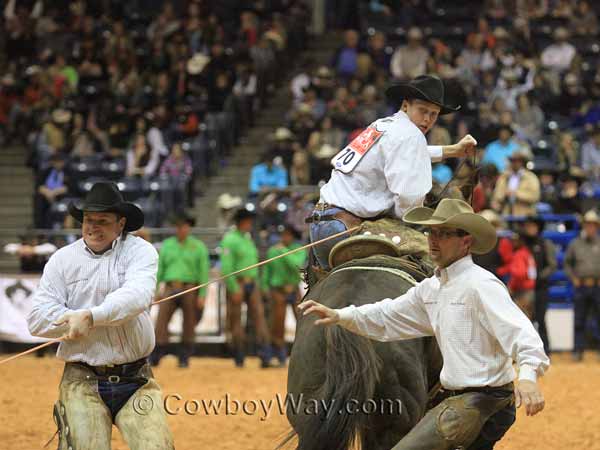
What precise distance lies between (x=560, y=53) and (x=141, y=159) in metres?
7.76

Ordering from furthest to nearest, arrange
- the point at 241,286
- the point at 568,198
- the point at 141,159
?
1. the point at 141,159
2. the point at 568,198
3. the point at 241,286

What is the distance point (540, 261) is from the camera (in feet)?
53.9

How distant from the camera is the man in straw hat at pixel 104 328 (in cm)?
622

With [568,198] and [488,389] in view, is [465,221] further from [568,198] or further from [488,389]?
[568,198]

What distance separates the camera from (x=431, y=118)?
7.45 meters

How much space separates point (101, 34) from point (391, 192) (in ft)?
63.4

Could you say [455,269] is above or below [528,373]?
above

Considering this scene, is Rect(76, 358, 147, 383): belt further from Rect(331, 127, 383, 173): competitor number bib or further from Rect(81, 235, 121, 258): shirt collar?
Rect(331, 127, 383, 173): competitor number bib

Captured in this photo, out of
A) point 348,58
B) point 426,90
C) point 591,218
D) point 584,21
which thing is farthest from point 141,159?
point 426,90

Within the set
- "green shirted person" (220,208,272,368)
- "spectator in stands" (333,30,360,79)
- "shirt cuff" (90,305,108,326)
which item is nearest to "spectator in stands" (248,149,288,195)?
"green shirted person" (220,208,272,368)

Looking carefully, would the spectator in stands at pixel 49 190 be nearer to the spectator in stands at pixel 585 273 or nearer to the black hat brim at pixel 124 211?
the spectator in stands at pixel 585 273

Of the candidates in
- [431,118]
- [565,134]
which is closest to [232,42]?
[565,134]

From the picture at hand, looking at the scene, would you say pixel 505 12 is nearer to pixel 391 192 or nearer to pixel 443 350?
pixel 391 192

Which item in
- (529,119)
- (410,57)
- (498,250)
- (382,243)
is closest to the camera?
(382,243)
